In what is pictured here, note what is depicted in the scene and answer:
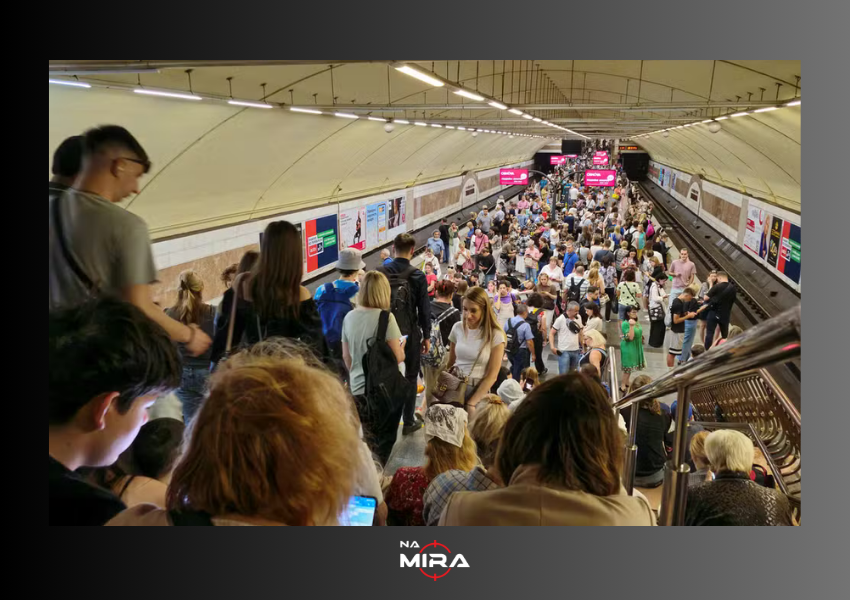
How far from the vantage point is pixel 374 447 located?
2828 millimetres

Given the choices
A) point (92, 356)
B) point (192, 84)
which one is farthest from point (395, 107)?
point (92, 356)

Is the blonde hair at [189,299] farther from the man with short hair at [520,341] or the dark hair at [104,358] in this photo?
the man with short hair at [520,341]

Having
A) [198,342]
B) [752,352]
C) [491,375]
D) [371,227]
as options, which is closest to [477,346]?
[491,375]

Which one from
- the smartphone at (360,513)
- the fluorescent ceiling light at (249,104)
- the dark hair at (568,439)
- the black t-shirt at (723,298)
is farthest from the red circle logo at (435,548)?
the fluorescent ceiling light at (249,104)

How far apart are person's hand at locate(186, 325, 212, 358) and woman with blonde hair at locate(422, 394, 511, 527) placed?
1035 millimetres

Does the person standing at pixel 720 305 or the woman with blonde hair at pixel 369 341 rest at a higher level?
the person standing at pixel 720 305

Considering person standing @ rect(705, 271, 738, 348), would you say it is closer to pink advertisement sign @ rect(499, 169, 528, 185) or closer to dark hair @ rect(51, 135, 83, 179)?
pink advertisement sign @ rect(499, 169, 528, 185)

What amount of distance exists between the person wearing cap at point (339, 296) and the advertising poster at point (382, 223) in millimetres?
157

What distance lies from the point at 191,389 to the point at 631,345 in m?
1.75

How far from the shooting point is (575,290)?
9.13 ft

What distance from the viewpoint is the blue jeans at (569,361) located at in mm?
2599

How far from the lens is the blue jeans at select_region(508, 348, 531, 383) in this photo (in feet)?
8.86

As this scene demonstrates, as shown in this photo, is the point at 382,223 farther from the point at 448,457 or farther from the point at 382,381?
the point at 448,457

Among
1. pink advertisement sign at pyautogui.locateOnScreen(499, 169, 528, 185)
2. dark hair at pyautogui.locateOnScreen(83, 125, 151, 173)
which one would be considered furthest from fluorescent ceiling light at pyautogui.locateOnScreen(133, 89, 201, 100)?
pink advertisement sign at pyautogui.locateOnScreen(499, 169, 528, 185)
